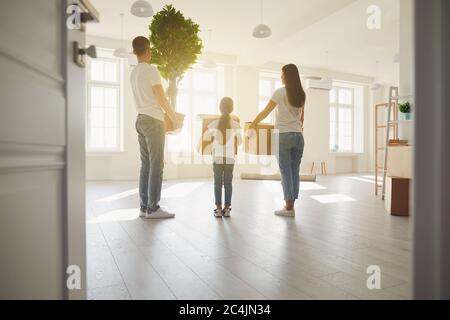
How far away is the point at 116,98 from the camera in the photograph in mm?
8133

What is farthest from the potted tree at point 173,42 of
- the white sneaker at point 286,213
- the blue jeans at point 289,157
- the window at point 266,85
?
the window at point 266,85

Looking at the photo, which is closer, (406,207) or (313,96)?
(406,207)

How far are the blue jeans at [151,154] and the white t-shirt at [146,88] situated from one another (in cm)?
6

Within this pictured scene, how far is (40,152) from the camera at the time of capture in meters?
0.78

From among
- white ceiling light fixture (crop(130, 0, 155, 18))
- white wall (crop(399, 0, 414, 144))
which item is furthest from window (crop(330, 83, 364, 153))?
white ceiling light fixture (crop(130, 0, 155, 18))

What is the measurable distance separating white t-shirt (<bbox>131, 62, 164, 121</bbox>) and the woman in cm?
94

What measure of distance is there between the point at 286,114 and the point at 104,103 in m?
6.42

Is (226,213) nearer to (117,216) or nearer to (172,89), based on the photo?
(117,216)

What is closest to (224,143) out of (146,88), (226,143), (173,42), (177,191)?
(226,143)

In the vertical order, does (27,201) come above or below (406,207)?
above

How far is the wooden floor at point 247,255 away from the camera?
1.32m
